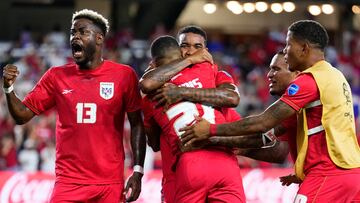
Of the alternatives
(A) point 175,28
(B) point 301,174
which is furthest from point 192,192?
(A) point 175,28

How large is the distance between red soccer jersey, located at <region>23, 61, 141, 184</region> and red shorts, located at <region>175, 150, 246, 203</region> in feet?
2.72

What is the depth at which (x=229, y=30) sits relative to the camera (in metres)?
28.0

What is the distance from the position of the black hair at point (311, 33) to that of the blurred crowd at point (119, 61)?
8842 mm

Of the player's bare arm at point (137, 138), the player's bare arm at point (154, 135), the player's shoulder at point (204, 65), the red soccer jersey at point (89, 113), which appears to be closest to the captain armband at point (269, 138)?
the player's shoulder at point (204, 65)

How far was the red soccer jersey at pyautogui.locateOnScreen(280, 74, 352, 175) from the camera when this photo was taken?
6.71 metres

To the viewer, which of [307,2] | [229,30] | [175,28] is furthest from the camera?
[229,30]

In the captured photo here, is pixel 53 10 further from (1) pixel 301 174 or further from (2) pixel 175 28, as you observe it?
(1) pixel 301 174

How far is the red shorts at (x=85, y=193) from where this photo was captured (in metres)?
7.59

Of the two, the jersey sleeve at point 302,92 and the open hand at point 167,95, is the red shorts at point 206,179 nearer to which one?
the open hand at point 167,95

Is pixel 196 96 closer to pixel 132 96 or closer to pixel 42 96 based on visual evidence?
pixel 132 96

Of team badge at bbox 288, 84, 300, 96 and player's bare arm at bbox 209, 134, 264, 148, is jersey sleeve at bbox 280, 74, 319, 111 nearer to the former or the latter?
team badge at bbox 288, 84, 300, 96

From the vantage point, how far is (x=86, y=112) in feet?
25.2

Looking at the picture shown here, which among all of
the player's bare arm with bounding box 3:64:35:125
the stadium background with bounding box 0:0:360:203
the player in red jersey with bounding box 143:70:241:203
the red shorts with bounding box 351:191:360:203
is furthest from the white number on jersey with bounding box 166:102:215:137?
the stadium background with bounding box 0:0:360:203

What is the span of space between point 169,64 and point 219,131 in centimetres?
70
